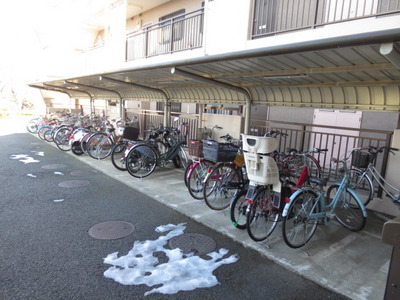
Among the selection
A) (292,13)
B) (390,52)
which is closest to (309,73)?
(390,52)

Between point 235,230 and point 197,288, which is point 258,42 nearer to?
point 235,230

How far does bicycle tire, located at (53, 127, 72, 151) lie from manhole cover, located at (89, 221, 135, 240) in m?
7.00

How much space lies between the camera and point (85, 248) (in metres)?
3.32

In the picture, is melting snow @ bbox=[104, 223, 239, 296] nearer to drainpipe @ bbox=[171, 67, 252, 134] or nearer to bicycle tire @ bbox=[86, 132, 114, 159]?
drainpipe @ bbox=[171, 67, 252, 134]

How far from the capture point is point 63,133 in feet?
34.2

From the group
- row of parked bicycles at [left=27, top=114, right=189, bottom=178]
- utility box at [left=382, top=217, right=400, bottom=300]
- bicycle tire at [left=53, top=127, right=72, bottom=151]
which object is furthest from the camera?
bicycle tire at [left=53, top=127, right=72, bottom=151]

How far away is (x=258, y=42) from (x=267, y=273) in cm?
473

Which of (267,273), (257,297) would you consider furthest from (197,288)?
(267,273)

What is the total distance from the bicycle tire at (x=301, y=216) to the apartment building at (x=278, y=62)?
1.80 metres

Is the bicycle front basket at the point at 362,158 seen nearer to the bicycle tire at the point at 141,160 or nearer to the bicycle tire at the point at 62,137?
the bicycle tire at the point at 141,160

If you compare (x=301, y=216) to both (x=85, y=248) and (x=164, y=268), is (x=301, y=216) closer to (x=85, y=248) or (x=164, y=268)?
(x=164, y=268)

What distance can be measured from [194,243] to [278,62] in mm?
2967

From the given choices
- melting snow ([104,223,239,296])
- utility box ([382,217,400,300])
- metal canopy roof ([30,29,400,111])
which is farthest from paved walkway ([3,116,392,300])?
metal canopy roof ([30,29,400,111])

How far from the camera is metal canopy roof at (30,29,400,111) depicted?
3.21 meters
